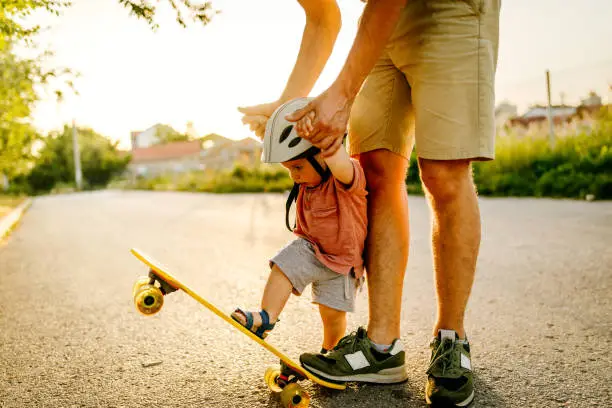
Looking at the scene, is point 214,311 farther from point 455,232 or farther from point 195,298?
point 455,232

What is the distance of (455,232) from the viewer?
2.10 m

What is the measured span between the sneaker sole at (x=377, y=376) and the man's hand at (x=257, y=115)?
95cm

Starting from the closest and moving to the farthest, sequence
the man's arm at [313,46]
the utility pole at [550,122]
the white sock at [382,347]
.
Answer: the white sock at [382,347], the man's arm at [313,46], the utility pole at [550,122]

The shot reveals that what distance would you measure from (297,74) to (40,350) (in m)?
1.75

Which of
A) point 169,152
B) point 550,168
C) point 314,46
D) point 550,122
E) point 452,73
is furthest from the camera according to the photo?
point 169,152

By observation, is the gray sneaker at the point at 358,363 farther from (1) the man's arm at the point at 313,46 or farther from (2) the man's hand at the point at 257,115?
(1) the man's arm at the point at 313,46

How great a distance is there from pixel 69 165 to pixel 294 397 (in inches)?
2300

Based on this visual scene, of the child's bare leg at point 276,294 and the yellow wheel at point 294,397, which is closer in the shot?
the yellow wheel at point 294,397

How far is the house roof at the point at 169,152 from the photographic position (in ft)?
239

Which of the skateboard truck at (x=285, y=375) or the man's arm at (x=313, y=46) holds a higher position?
the man's arm at (x=313, y=46)

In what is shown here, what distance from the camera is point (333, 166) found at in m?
2.00

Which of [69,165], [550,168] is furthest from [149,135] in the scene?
[550,168]

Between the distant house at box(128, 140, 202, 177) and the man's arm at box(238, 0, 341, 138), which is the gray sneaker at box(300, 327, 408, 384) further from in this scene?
the distant house at box(128, 140, 202, 177)

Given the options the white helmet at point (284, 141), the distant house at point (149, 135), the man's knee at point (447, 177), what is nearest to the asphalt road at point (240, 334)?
the man's knee at point (447, 177)
